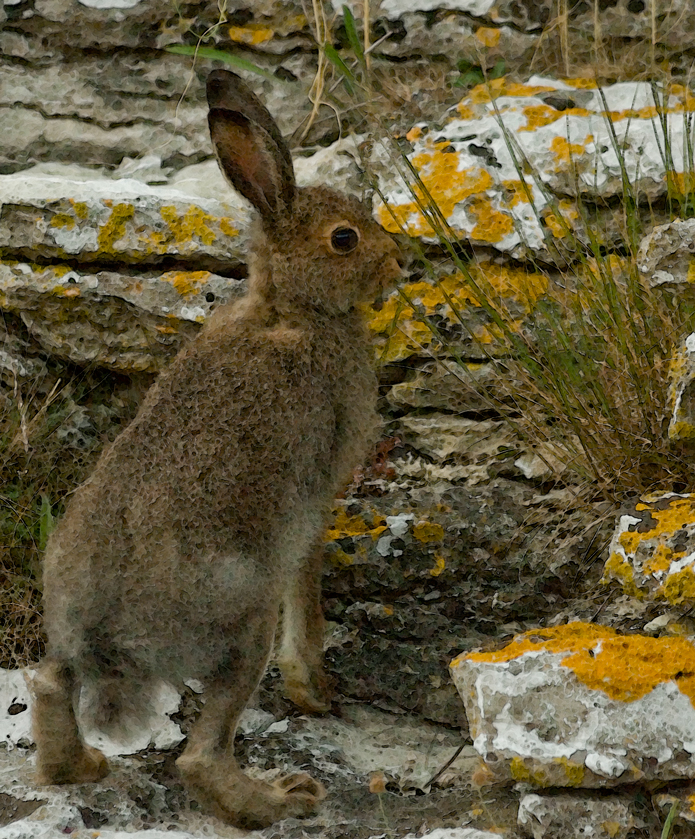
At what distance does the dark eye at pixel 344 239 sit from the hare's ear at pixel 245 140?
0.70 ft

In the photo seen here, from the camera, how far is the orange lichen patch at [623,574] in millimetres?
2875

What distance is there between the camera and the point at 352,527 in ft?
13.1

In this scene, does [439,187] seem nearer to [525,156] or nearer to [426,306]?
[525,156]

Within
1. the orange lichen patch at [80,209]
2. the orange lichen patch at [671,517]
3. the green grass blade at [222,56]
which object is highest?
the green grass blade at [222,56]

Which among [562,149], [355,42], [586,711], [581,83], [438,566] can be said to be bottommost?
[586,711]

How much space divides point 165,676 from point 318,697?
2.46 feet

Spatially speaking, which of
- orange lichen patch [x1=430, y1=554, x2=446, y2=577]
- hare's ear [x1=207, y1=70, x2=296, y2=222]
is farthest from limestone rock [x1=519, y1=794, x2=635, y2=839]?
hare's ear [x1=207, y1=70, x2=296, y2=222]

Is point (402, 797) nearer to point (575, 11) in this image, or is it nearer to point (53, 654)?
point (53, 654)

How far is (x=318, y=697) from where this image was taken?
11.6ft

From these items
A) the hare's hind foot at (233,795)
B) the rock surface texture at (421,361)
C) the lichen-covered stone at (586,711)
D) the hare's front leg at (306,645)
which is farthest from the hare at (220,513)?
the lichen-covered stone at (586,711)

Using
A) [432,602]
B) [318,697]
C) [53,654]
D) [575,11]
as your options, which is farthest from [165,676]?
[575,11]

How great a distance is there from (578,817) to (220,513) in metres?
1.23

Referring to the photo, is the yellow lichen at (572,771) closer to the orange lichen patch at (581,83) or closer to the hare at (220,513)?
the hare at (220,513)

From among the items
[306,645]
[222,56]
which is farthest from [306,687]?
[222,56]
